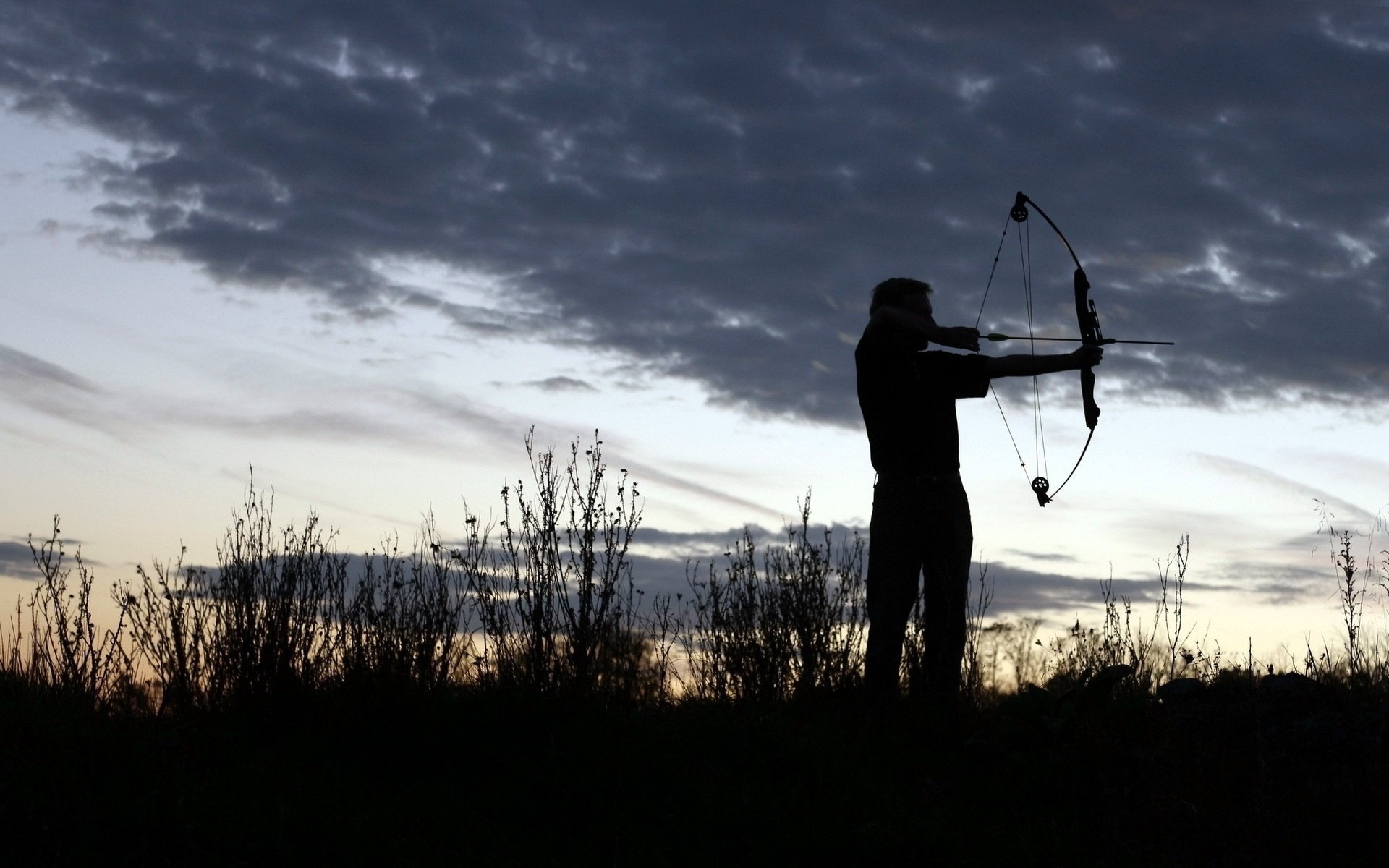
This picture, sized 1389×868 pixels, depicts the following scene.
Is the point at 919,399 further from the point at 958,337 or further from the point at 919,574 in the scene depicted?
the point at 919,574

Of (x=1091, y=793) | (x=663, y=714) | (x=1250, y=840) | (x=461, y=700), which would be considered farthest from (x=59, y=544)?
(x=1250, y=840)

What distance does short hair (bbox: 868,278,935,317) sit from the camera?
24.8 feet

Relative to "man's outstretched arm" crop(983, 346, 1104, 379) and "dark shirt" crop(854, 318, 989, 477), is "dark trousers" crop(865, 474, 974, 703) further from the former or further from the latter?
"man's outstretched arm" crop(983, 346, 1104, 379)

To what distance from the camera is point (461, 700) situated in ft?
24.8

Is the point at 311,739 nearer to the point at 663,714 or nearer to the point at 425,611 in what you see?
the point at 425,611

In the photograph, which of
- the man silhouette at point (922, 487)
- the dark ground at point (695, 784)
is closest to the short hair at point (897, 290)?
the man silhouette at point (922, 487)

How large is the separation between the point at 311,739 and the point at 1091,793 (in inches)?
180

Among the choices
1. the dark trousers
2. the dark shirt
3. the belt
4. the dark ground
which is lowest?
the dark ground

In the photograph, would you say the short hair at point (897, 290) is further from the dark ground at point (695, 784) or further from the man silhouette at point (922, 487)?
the dark ground at point (695, 784)

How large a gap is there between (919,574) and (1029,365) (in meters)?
1.46

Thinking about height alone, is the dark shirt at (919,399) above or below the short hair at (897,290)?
below

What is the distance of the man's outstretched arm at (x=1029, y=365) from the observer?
7.21m

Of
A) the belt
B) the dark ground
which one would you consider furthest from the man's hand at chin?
the dark ground

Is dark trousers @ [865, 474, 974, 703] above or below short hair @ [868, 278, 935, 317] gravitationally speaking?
below
